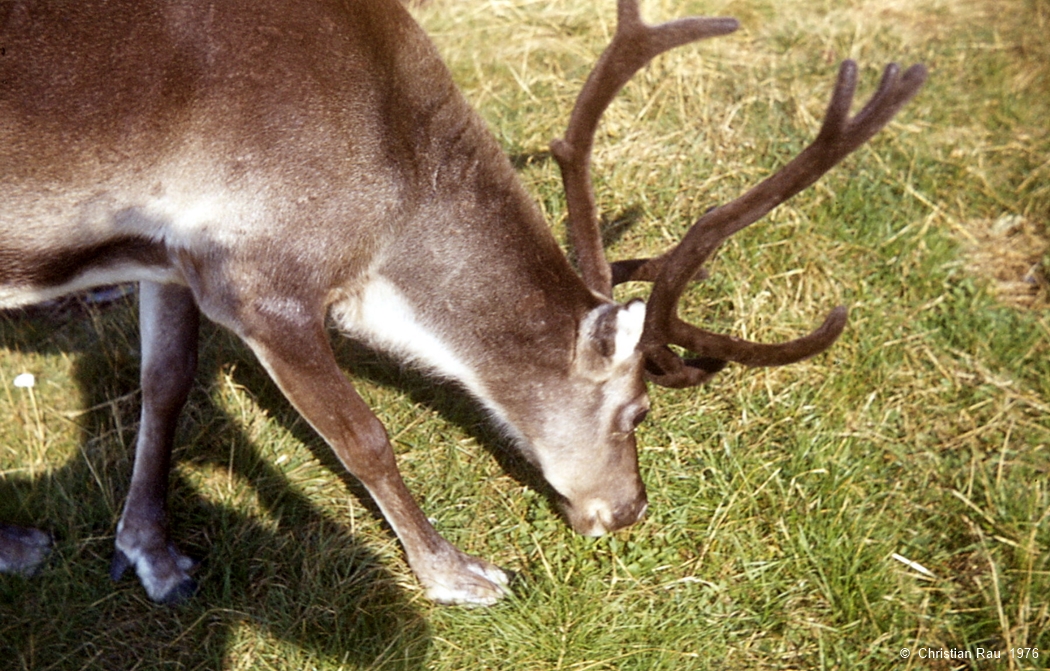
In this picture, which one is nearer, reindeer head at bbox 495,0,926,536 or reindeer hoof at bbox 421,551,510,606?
reindeer head at bbox 495,0,926,536

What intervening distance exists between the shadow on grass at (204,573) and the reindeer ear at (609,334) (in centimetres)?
108

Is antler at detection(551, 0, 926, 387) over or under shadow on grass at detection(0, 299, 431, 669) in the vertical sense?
over

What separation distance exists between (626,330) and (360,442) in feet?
3.12

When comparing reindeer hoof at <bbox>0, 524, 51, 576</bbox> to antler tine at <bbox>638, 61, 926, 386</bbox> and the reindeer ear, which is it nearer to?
the reindeer ear

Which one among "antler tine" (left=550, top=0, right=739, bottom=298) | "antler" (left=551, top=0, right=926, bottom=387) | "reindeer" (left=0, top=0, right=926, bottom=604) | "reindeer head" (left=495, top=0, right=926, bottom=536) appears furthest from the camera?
"antler tine" (left=550, top=0, right=739, bottom=298)

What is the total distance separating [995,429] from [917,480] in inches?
18.3

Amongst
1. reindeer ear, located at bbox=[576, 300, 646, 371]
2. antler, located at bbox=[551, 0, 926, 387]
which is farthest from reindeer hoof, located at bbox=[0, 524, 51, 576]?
antler, located at bbox=[551, 0, 926, 387]

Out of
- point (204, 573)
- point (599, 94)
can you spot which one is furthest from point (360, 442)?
point (599, 94)

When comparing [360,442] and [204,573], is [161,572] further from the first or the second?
[360,442]

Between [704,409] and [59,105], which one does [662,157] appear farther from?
[59,105]

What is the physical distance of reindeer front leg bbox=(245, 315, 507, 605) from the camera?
124 inches

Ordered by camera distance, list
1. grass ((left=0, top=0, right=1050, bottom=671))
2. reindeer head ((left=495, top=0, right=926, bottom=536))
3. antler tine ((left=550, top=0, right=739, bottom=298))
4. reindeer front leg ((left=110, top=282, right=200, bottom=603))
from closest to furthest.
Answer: reindeer head ((left=495, top=0, right=926, bottom=536)), antler tine ((left=550, top=0, right=739, bottom=298)), grass ((left=0, top=0, right=1050, bottom=671)), reindeer front leg ((left=110, top=282, right=200, bottom=603))

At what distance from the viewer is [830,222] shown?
4961 mm

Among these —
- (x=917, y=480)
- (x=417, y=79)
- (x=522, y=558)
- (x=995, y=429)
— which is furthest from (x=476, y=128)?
(x=995, y=429)
